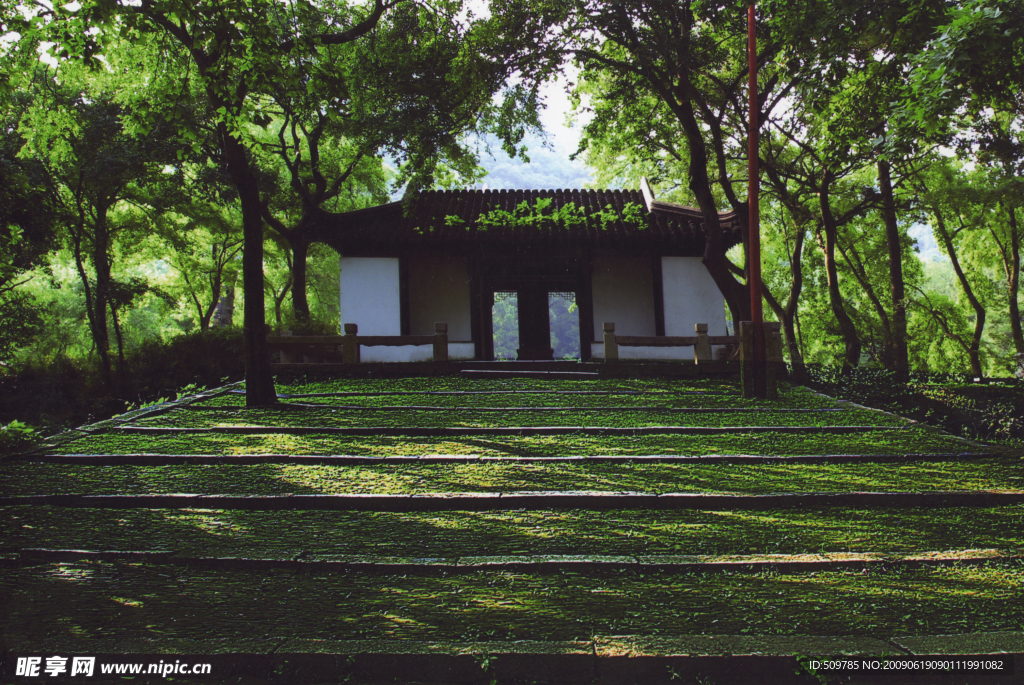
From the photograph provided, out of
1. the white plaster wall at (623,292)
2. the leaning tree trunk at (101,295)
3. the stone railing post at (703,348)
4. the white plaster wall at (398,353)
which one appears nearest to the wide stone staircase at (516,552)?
the stone railing post at (703,348)

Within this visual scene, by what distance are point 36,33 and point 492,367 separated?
8.89 m

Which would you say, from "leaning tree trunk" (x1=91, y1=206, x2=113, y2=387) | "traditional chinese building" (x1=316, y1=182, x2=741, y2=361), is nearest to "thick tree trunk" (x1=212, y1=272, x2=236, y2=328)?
"leaning tree trunk" (x1=91, y1=206, x2=113, y2=387)

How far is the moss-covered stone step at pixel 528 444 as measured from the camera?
6.80 metres

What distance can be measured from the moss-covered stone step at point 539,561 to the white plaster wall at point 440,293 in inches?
480

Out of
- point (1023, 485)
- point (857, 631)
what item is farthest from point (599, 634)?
point (1023, 485)

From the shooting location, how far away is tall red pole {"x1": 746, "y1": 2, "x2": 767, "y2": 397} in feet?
31.1

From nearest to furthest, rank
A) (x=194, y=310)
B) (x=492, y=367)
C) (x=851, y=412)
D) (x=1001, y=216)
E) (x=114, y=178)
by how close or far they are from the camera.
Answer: (x=851, y=412), (x=492, y=367), (x=114, y=178), (x=1001, y=216), (x=194, y=310)

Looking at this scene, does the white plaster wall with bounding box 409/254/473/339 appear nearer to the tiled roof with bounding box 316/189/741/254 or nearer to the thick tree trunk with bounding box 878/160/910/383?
the tiled roof with bounding box 316/189/741/254

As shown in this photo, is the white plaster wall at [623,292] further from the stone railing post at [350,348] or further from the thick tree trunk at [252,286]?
the thick tree trunk at [252,286]

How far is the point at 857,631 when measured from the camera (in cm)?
316

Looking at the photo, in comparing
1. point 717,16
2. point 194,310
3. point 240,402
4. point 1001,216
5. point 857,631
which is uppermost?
point 717,16

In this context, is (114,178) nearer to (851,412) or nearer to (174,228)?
(174,228)

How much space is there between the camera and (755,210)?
982cm

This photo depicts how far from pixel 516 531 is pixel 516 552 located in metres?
0.42
